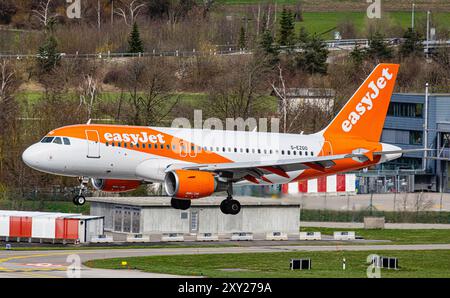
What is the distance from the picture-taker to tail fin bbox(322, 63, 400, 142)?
10850 cm

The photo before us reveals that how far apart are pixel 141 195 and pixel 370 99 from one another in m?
48.4

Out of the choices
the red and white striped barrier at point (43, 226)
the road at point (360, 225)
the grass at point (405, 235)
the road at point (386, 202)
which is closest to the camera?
the red and white striped barrier at point (43, 226)

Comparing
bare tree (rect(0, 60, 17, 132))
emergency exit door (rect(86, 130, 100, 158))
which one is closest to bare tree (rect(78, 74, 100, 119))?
bare tree (rect(0, 60, 17, 132))

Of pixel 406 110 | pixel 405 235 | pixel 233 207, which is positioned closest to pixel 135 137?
pixel 233 207

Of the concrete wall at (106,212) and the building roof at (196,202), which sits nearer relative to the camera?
the building roof at (196,202)

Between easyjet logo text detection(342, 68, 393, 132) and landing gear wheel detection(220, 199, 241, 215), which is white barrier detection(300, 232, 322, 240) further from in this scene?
landing gear wheel detection(220, 199, 241, 215)

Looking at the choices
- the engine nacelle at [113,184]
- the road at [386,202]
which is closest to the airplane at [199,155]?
the engine nacelle at [113,184]

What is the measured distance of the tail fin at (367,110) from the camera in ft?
356

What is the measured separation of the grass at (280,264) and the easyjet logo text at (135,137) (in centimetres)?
901

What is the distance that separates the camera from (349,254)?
11031cm

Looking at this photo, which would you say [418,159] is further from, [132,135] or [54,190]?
[132,135]

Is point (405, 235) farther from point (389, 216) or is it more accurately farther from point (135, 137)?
point (135, 137)

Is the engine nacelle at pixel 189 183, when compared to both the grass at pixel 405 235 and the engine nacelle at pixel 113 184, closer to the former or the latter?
the engine nacelle at pixel 113 184
